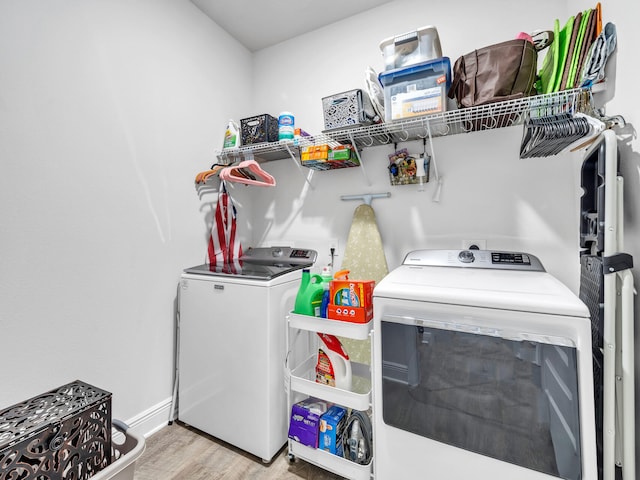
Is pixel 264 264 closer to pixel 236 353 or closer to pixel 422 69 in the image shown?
pixel 236 353

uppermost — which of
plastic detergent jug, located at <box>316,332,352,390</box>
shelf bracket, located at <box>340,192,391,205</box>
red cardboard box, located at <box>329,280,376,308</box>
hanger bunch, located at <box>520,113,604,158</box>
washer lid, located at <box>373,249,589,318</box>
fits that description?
hanger bunch, located at <box>520,113,604,158</box>

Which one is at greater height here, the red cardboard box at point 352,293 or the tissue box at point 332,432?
the red cardboard box at point 352,293

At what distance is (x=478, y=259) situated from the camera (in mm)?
1500

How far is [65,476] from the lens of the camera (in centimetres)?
93

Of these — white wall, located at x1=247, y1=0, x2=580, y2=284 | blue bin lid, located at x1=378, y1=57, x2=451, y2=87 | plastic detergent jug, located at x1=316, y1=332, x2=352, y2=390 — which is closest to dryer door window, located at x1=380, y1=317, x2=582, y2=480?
plastic detergent jug, located at x1=316, y1=332, x2=352, y2=390

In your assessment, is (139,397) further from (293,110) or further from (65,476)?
(293,110)

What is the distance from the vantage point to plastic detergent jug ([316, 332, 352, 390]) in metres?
1.44

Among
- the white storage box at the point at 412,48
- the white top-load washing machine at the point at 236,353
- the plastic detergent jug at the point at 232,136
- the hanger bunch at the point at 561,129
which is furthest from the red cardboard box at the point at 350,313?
the plastic detergent jug at the point at 232,136

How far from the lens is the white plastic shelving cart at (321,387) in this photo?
131 centimetres

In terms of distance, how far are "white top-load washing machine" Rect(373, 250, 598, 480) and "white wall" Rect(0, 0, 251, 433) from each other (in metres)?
1.38

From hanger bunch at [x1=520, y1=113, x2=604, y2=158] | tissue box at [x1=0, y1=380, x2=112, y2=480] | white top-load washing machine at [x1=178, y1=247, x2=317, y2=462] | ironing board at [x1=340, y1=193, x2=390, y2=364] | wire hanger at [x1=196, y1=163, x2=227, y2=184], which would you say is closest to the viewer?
tissue box at [x1=0, y1=380, x2=112, y2=480]

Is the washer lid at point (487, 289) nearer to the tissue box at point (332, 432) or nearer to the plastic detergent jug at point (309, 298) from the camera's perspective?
the plastic detergent jug at point (309, 298)

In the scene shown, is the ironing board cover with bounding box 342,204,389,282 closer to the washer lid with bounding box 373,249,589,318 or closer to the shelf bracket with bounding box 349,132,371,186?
the shelf bracket with bounding box 349,132,371,186

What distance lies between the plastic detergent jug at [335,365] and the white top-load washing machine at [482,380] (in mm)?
245
